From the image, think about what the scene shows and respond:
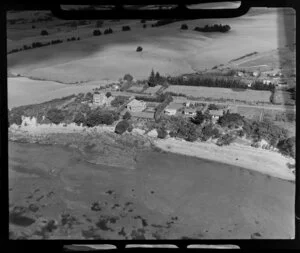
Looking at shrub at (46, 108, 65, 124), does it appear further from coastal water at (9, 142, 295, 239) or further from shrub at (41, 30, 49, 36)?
shrub at (41, 30, 49, 36)

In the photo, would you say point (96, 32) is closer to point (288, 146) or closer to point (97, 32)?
point (97, 32)

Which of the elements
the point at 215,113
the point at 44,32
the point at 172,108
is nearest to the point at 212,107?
the point at 215,113

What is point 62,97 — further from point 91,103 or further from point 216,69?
point 216,69

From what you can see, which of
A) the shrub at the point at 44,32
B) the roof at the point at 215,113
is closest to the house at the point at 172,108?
the roof at the point at 215,113

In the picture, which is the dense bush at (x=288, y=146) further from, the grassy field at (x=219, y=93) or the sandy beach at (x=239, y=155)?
the grassy field at (x=219, y=93)

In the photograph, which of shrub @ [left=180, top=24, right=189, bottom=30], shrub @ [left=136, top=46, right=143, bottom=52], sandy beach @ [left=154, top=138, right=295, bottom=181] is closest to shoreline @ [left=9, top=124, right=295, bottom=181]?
sandy beach @ [left=154, top=138, right=295, bottom=181]

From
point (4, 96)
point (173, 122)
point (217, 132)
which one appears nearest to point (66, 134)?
point (4, 96)
